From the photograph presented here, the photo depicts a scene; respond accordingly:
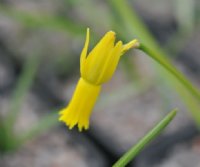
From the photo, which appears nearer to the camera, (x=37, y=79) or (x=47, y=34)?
(x=37, y=79)

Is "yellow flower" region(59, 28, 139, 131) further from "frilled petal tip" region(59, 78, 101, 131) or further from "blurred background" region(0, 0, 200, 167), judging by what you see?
"blurred background" region(0, 0, 200, 167)

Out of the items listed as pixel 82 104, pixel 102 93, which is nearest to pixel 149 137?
pixel 82 104

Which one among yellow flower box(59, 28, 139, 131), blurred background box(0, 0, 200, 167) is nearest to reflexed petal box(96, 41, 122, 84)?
yellow flower box(59, 28, 139, 131)

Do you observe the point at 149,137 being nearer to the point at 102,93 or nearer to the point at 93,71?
the point at 93,71

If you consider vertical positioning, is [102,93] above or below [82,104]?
above

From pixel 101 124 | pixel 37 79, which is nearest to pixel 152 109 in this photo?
pixel 101 124

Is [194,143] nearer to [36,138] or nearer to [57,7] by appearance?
[36,138]
